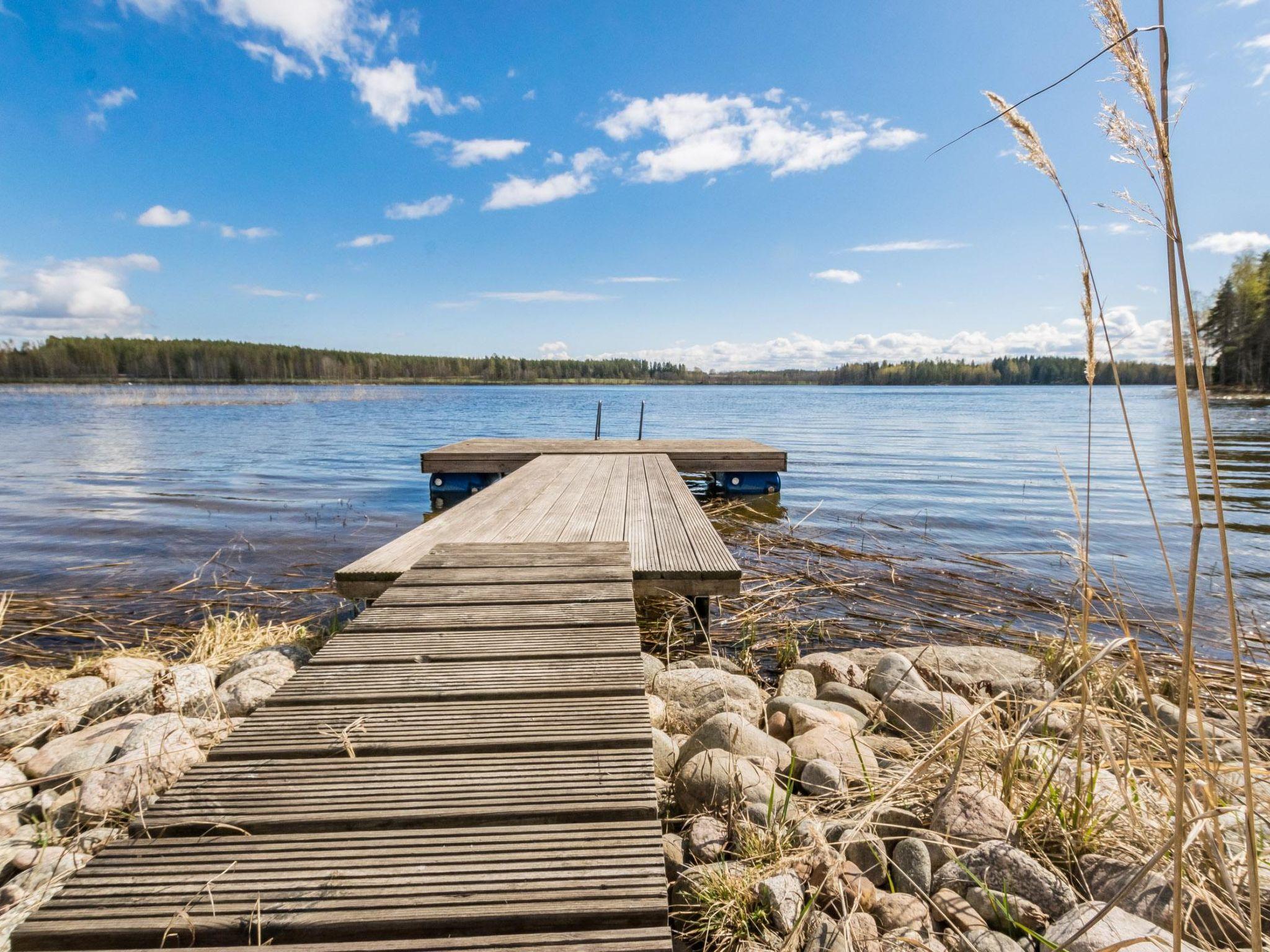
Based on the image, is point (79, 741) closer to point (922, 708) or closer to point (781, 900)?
point (781, 900)

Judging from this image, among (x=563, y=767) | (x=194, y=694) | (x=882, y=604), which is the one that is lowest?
(x=882, y=604)

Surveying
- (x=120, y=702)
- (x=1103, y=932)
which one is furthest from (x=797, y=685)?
(x=120, y=702)

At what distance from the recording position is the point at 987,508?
1031cm

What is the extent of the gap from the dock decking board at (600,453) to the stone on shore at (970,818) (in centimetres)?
858

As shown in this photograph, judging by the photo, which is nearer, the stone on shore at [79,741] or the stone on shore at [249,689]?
the stone on shore at [79,741]

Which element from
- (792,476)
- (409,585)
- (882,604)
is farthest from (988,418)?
(409,585)

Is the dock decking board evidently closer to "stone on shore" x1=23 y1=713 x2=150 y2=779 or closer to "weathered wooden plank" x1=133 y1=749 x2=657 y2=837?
"stone on shore" x1=23 y1=713 x2=150 y2=779

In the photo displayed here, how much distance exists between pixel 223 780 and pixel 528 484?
5719mm

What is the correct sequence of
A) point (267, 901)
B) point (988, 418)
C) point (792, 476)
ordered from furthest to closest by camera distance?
1. point (988, 418)
2. point (792, 476)
3. point (267, 901)

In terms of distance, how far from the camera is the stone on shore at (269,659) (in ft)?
12.9

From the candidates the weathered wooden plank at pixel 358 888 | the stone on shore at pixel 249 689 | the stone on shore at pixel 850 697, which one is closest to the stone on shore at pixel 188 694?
the stone on shore at pixel 249 689

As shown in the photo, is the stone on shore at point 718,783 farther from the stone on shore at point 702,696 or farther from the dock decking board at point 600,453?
the dock decking board at point 600,453

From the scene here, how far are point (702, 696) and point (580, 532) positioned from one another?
1.81m

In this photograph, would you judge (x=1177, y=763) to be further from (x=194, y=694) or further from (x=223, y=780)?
(x=194, y=694)
